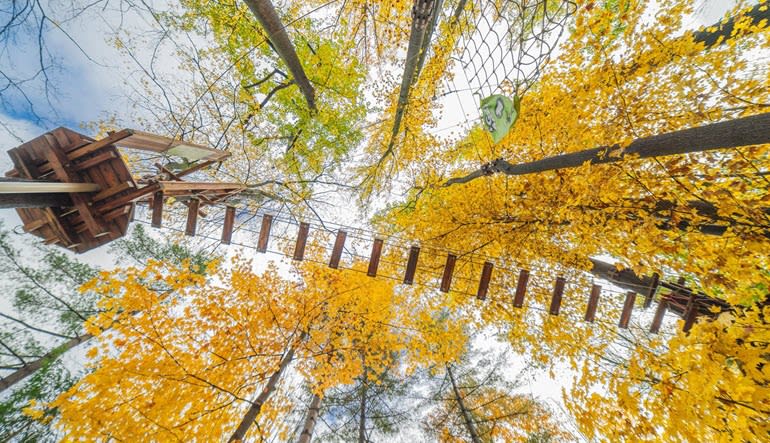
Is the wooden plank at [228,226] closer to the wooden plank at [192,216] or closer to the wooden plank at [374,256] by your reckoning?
the wooden plank at [192,216]

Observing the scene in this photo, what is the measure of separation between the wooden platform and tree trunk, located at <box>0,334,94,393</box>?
6.74 meters

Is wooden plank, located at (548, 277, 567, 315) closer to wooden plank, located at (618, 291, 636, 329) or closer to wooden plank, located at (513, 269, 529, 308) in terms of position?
wooden plank, located at (513, 269, 529, 308)

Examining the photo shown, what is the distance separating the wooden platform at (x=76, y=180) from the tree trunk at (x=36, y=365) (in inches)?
266

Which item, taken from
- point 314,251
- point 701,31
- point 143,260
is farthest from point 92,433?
point 701,31

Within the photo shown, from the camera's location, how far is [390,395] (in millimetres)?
9562

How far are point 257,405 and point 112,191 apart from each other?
215 inches

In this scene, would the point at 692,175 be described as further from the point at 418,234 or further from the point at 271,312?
the point at 271,312

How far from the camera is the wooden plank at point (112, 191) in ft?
8.40

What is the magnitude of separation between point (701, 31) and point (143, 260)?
16295mm

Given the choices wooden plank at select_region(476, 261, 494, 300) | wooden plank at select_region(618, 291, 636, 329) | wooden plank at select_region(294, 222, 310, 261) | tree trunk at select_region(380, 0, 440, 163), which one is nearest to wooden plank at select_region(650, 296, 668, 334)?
wooden plank at select_region(618, 291, 636, 329)

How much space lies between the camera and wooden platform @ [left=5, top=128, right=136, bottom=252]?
2.40m

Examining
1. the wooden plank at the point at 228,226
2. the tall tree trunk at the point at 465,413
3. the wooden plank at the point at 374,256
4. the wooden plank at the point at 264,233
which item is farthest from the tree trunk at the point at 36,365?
the tall tree trunk at the point at 465,413

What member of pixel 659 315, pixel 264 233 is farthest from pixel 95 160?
pixel 659 315

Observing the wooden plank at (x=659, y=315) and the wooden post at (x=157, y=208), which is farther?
the wooden plank at (x=659, y=315)
